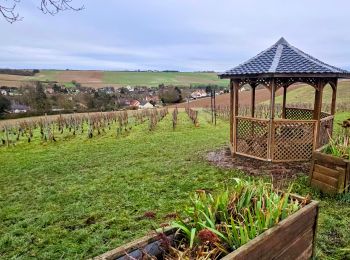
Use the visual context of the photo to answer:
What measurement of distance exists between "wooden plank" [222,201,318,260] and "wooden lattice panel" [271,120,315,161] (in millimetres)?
5359

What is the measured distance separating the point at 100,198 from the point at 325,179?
452cm

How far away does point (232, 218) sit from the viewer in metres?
2.63

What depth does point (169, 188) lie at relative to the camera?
6457 millimetres

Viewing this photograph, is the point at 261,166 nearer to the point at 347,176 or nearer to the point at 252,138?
the point at 252,138

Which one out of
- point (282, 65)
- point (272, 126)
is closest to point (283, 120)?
point (272, 126)

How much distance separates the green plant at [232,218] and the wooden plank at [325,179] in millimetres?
2473

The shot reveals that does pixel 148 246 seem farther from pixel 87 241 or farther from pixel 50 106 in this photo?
pixel 50 106

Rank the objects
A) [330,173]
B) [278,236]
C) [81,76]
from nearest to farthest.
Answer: [278,236]
[330,173]
[81,76]

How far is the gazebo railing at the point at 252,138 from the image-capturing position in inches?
342

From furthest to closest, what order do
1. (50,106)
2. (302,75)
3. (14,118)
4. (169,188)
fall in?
(50,106) → (14,118) → (302,75) → (169,188)

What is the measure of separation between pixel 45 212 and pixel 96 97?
117ft

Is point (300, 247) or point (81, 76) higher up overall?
point (81, 76)

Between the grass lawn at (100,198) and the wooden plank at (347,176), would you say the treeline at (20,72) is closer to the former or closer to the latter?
the grass lawn at (100,198)

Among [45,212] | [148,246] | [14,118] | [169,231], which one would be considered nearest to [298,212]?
[169,231]
